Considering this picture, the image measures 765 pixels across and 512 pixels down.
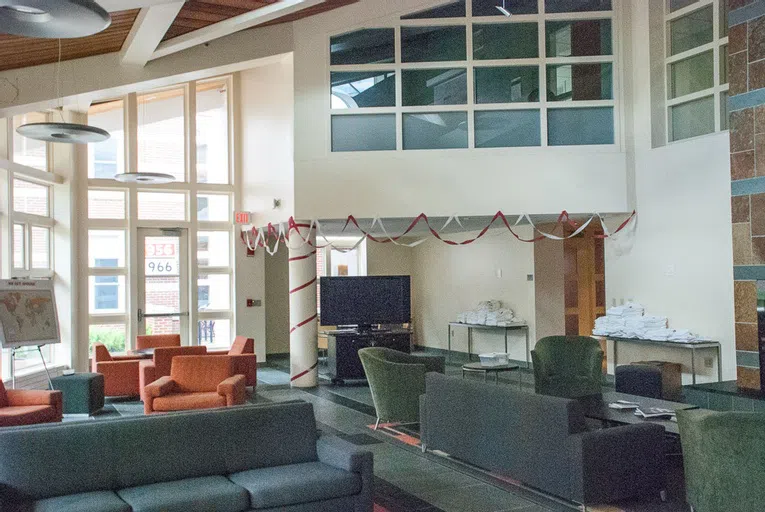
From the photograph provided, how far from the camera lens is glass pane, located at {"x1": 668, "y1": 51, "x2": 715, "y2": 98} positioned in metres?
9.41

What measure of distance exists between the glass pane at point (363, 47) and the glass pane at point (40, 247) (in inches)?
204

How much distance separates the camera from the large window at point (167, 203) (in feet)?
43.1

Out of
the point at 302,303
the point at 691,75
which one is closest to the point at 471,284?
the point at 302,303

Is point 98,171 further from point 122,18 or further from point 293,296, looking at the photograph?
point 122,18

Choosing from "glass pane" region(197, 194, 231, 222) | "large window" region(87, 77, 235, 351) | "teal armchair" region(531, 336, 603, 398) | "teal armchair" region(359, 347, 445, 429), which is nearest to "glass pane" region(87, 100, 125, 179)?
"large window" region(87, 77, 235, 351)

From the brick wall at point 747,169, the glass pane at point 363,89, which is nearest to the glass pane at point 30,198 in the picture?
the glass pane at point 363,89

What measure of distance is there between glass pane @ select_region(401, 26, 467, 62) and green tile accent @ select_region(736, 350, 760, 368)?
539 cm

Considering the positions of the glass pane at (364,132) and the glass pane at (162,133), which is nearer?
the glass pane at (364,132)

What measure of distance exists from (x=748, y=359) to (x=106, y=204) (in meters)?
10.4

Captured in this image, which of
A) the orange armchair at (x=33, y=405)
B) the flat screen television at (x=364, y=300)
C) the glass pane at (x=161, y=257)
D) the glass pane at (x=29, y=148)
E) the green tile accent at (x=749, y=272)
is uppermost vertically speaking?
the glass pane at (x=29, y=148)

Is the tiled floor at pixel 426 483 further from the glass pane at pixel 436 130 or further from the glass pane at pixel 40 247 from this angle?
the glass pane at pixel 40 247

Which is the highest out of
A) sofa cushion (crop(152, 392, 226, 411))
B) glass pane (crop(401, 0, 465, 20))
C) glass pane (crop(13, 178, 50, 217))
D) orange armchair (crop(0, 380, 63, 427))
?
glass pane (crop(401, 0, 465, 20))

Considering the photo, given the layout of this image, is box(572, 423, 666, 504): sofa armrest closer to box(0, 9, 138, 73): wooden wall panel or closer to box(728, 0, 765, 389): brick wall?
box(728, 0, 765, 389): brick wall

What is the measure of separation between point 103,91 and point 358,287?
189 inches
